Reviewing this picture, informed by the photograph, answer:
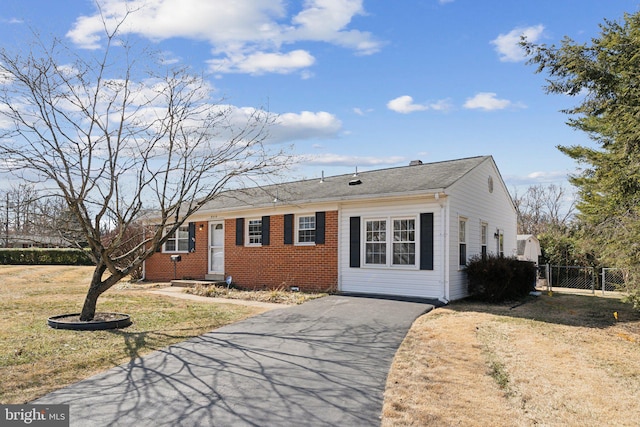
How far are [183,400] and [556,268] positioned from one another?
20.3m

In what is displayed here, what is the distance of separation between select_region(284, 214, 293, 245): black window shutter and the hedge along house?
32mm

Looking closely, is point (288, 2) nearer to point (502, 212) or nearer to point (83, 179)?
point (83, 179)

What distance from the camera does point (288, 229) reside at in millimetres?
14250

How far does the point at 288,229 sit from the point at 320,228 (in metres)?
1.22

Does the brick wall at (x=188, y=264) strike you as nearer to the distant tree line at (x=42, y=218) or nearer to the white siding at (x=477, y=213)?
the distant tree line at (x=42, y=218)

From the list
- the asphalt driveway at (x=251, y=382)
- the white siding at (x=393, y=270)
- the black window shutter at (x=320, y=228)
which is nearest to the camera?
the asphalt driveway at (x=251, y=382)

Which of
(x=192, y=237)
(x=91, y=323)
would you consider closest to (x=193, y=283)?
(x=192, y=237)

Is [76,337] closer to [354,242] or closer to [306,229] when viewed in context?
[354,242]

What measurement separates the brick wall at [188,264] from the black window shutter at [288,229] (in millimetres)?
3942

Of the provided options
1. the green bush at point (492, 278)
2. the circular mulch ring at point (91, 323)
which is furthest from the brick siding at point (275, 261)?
the circular mulch ring at point (91, 323)

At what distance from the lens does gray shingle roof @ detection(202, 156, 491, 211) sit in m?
12.1

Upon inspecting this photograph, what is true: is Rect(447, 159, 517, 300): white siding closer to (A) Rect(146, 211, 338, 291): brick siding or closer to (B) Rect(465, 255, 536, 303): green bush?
(B) Rect(465, 255, 536, 303): green bush

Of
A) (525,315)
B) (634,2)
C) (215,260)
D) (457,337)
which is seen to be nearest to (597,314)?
(525,315)

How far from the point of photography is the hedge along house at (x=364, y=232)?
38.5ft
